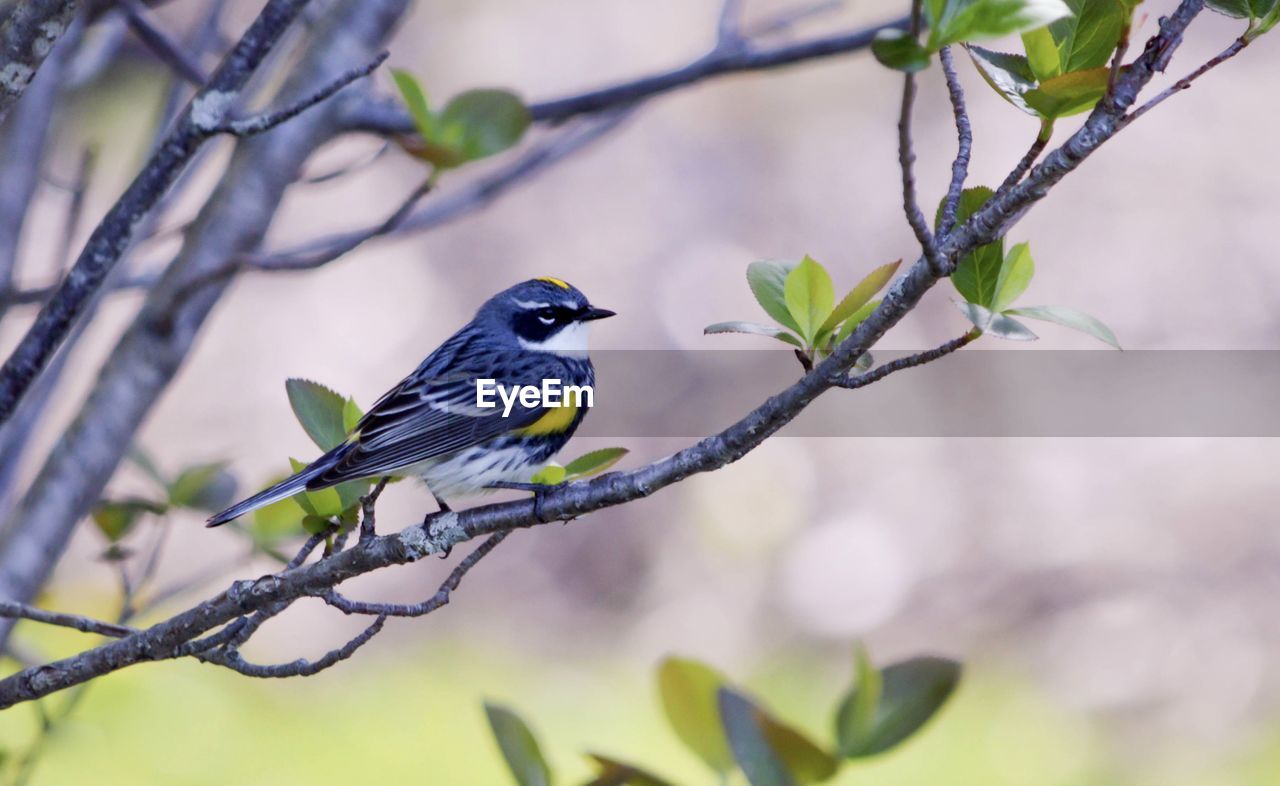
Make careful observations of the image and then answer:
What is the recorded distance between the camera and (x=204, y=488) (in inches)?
79.1

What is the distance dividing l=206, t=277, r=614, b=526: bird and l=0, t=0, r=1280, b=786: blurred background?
2131mm

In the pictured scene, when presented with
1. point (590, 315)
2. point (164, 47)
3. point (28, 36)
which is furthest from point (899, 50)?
point (164, 47)

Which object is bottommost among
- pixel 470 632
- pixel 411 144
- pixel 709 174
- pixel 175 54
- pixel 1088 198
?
pixel 470 632

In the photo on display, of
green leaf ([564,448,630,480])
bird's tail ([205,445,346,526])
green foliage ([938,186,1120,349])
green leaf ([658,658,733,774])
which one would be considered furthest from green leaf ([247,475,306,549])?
green foliage ([938,186,1120,349])

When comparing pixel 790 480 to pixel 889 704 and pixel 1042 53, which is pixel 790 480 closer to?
pixel 889 704

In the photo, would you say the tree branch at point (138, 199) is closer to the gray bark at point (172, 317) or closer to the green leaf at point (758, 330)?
the gray bark at point (172, 317)

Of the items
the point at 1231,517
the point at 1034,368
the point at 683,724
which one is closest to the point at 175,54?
the point at 683,724

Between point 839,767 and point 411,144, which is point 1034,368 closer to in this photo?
point 411,144

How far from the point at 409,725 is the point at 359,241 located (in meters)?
2.84

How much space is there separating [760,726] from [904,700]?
0.52ft

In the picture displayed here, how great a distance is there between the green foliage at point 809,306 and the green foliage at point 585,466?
242 mm

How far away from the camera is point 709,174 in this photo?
5535 millimetres

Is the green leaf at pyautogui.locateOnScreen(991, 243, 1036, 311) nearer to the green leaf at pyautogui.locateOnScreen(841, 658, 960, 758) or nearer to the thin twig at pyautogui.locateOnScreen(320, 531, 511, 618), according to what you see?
the green leaf at pyautogui.locateOnScreen(841, 658, 960, 758)

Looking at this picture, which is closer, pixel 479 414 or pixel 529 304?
pixel 479 414
